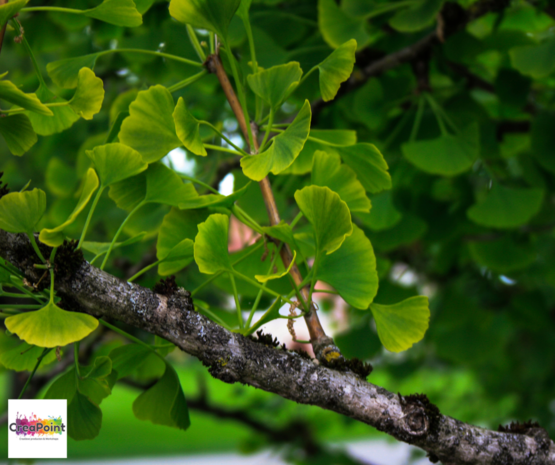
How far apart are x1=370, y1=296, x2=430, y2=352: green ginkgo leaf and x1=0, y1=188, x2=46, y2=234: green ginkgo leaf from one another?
197mm

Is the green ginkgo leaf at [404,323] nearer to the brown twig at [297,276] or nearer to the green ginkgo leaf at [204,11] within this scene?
the brown twig at [297,276]

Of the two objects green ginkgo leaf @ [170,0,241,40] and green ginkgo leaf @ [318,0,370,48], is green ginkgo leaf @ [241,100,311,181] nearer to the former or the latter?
green ginkgo leaf @ [170,0,241,40]

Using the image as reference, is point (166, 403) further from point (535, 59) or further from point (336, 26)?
point (535, 59)

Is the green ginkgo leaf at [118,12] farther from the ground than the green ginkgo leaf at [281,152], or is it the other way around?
the green ginkgo leaf at [118,12]

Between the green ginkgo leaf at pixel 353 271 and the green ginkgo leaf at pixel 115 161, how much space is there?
0.12 m

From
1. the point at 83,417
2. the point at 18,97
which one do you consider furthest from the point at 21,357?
the point at 18,97

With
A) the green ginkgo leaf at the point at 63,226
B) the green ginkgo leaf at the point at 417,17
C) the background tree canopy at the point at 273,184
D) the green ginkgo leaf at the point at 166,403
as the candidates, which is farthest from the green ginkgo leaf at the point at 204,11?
the green ginkgo leaf at the point at 417,17

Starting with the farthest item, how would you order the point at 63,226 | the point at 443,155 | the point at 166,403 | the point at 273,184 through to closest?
1. the point at 273,184
2. the point at 443,155
3. the point at 166,403
4. the point at 63,226

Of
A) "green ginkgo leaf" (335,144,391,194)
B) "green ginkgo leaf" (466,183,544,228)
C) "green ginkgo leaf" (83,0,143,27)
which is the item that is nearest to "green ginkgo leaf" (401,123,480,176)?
"green ginkgo leaf" (466,183,544,228)

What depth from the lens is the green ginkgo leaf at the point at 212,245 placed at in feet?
0.79

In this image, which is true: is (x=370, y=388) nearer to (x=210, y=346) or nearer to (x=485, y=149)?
(x=210, y=346)

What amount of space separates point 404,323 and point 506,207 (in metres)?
0.42

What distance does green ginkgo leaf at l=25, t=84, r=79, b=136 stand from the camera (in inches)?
12.0

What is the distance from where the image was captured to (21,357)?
11.7 inches
